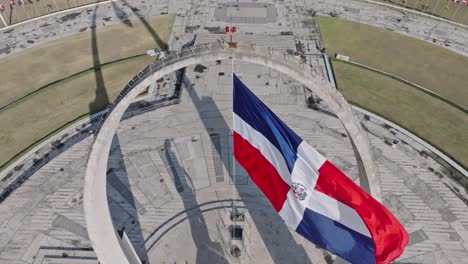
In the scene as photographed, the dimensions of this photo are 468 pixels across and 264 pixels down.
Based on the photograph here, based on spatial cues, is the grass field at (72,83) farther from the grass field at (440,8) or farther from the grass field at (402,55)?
the grass field at (440,8)

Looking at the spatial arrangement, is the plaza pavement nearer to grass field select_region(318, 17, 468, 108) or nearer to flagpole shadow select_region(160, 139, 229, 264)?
flagpole shadow select_region(160, 139, 229, 264)

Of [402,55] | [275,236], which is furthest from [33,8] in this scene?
[402,55]

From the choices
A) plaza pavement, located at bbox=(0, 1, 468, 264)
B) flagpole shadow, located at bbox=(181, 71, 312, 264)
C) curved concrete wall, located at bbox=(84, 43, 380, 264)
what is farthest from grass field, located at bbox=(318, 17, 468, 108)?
curved concrete wall, located at bbox=(84, 43, 380, 264)

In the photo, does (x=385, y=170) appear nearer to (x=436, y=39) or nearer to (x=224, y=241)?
(x=224, y=241)

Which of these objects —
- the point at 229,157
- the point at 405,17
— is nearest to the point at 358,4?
the point at 405,17

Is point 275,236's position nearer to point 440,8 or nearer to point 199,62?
point 199,62
